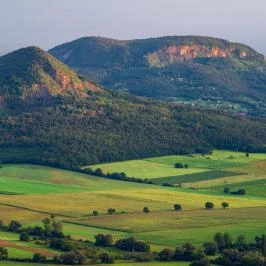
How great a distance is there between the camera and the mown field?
343 feet

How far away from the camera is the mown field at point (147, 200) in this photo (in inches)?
4119

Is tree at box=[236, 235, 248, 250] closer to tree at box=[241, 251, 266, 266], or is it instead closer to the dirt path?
tree at box=[241, 251, 266, 266]

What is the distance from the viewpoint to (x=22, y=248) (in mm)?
92562

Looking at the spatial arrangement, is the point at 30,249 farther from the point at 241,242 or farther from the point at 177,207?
the point at 177,207

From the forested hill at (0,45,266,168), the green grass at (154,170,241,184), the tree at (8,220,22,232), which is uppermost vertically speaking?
the forested hill at (0,45,266,168)

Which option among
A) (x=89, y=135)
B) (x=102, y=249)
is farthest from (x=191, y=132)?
(x=102, y=249)

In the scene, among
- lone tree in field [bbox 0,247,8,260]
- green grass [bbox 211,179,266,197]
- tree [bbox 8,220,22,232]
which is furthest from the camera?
green grass [bbox 211,179,266,197]

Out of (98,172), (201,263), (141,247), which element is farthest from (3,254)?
(98,172)

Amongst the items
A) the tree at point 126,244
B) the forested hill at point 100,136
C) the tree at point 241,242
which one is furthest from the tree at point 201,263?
the forested hill at point 100,136

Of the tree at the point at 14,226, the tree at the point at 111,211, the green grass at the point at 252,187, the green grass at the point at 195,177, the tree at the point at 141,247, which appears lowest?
the tree at the point at 141,247

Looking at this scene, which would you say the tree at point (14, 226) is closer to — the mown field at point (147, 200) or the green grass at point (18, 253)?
the mown field at point (147, 200)

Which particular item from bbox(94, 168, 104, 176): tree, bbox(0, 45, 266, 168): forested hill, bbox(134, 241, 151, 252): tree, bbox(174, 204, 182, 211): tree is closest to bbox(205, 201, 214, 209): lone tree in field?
bbox(174, 204, 182, 211): tree

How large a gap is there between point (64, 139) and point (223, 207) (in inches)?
2275

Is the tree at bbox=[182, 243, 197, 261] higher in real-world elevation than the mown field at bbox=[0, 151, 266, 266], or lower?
lower
